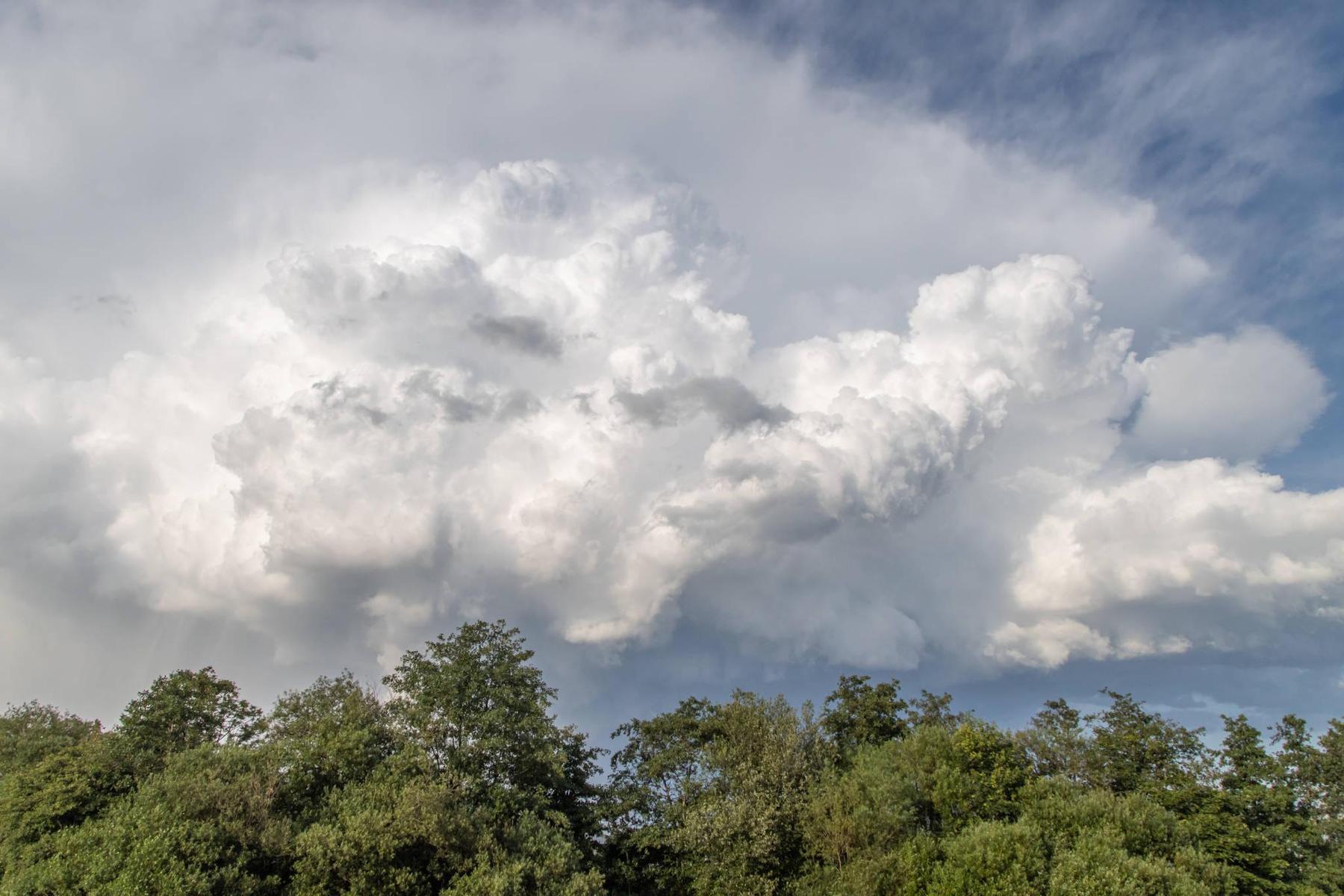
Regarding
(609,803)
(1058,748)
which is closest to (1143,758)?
(1058,748)

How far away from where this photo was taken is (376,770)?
189 ft

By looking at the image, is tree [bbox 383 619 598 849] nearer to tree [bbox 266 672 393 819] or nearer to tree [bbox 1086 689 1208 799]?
tree [bbox 266 672 393 819]

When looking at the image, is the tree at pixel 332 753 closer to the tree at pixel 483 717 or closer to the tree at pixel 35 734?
the tree at pixel 483 717

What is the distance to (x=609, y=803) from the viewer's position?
242ft

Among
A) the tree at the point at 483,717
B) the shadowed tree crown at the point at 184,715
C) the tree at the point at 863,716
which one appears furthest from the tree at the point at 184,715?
the tree at the point at 863,716

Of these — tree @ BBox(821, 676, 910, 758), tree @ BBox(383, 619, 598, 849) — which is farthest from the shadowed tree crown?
tree @ BBox(821, 676, 910, 758)

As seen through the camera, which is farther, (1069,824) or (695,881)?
(695,881)

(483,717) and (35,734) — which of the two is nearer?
(483,717)

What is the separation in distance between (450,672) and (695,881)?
28137mm

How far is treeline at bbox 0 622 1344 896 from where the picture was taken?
48875 mm

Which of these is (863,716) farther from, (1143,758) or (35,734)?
(35,734)

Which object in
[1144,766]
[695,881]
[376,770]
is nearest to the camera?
[376,770]

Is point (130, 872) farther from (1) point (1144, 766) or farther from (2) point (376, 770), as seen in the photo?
(1) point (1144, 766)

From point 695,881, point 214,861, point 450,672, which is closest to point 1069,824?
point 695,881
